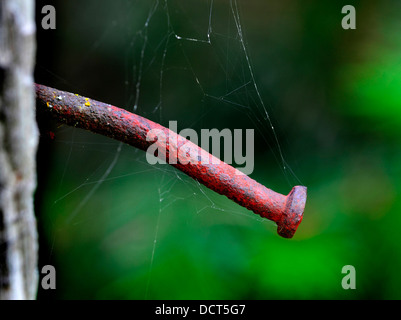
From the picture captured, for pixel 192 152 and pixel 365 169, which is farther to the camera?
pixel 365 169

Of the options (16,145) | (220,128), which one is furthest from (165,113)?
(16,145)

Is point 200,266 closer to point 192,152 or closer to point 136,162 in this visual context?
point 136,162

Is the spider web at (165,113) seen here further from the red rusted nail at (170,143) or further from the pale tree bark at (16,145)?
the pale tree bark at (16,145)

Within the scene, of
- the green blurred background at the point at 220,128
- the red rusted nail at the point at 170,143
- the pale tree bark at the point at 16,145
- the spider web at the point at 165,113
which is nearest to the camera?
the pale tree bark at the point at 16,145

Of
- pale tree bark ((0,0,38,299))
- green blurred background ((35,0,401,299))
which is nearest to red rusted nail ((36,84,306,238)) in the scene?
pale tree bark ((0,0,38,299))

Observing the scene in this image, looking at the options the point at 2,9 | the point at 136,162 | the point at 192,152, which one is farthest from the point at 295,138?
the point at 2,9

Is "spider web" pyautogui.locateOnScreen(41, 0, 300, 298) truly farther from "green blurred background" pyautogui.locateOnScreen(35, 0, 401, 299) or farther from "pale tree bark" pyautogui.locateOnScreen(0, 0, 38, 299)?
"pale tree bark" pyautogui.locateOnScreen(0, 0, 38, 299)

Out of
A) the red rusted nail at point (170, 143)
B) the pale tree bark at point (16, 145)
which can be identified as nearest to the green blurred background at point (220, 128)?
the red rusted nail at point (170, 143)
